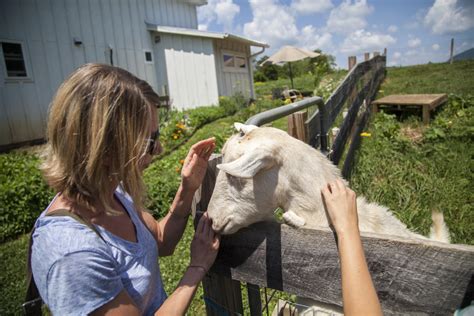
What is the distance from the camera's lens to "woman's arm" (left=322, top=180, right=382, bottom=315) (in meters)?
1.09

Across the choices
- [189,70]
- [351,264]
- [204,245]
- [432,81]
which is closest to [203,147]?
[204,245]

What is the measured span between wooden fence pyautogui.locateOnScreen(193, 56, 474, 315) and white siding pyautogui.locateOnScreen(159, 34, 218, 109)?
13.9 meters

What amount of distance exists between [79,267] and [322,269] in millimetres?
987

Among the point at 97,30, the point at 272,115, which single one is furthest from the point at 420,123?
the point at 97,30

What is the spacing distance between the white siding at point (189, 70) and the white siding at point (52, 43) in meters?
1.20

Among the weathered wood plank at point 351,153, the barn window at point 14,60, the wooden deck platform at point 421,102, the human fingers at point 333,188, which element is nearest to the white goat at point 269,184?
the human fingers at point 333,188

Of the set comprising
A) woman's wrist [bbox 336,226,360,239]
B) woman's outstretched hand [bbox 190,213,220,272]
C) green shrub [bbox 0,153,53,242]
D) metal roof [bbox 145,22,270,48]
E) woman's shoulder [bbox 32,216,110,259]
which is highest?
metal roof [bbox 145,22,270,48]

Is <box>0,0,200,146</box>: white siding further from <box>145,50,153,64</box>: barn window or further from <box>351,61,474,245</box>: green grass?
<box>351,61,474,245</box>: green grass

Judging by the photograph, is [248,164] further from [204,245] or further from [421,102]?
[421,102]

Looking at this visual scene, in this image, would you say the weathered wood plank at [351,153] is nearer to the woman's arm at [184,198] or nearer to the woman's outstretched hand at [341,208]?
the woman's arm at [184,198]

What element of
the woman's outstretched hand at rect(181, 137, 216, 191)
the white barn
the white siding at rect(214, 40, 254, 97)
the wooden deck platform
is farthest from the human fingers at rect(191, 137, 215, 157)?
the white siding at rect(214, 40, 254, 97)

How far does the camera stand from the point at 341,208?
133 centimetres

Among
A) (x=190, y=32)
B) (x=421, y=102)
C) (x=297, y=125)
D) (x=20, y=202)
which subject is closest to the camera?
(x=297, y=125)

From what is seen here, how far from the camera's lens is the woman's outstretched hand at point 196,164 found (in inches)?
70.7
